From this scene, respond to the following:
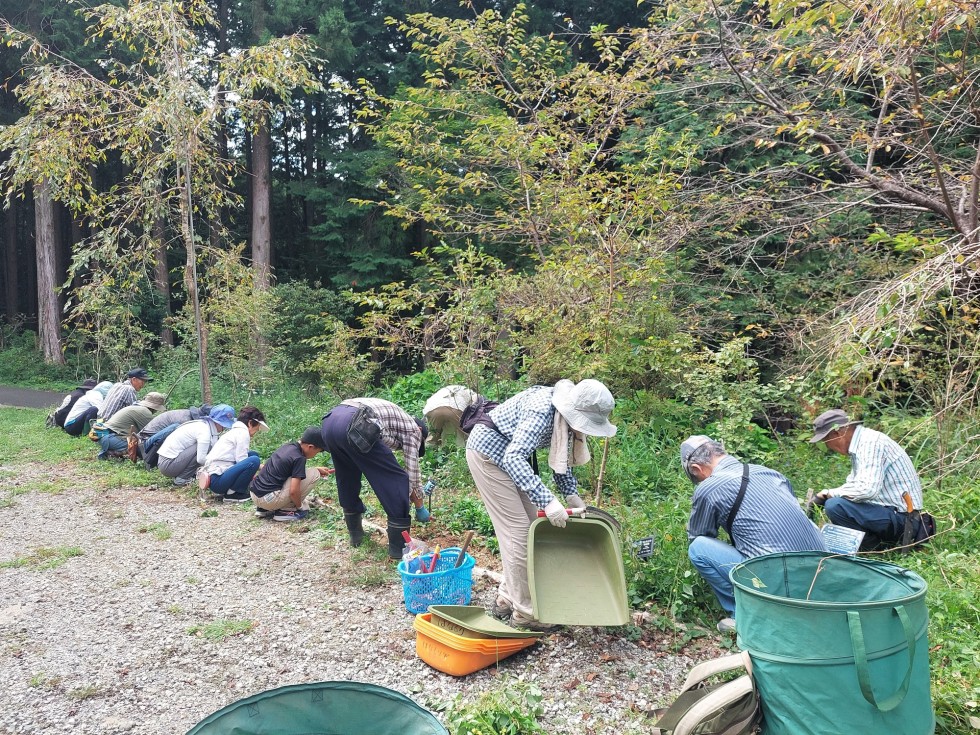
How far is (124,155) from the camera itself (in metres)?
9.95

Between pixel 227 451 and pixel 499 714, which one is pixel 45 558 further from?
pixel 499 714

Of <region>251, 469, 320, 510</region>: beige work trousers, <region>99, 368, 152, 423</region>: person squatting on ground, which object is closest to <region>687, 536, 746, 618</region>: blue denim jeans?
<region>251, 469, 320, 510</region>: beige work trousers

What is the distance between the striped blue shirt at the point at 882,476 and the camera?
454cm

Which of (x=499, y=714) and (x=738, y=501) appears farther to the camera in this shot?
(x=738, y=501)

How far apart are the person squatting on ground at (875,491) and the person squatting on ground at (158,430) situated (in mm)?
6516

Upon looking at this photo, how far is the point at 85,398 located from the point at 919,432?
10478 millimetres

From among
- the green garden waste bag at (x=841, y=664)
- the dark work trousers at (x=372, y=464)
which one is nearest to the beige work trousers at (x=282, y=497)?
the dark work trousers at (x=372, y=464)

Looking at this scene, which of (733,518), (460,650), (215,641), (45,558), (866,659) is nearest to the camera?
(866,659)

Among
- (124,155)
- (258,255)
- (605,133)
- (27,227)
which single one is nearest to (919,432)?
(605,133)

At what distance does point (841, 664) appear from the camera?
2.43m

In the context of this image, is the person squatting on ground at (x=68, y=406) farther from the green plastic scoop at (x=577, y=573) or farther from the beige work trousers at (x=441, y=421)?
the green plastic scoop at (x=577, y=573)

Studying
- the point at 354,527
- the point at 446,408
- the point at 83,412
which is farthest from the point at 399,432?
the point at 83,412

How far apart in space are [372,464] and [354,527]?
2.70 feet

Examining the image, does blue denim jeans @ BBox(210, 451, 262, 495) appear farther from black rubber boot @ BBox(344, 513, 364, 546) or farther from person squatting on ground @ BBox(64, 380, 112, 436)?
person squatting on ground @ BBox(64, 380, 112, 436)
